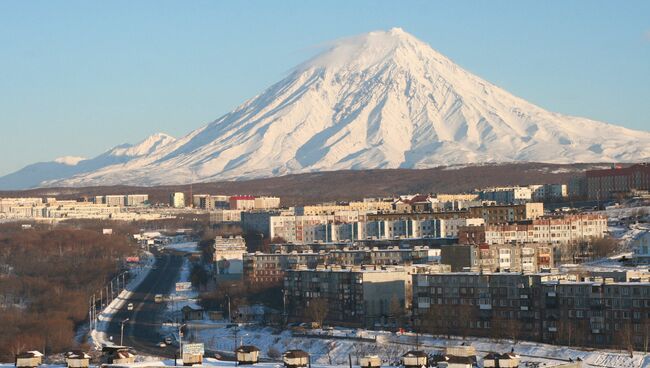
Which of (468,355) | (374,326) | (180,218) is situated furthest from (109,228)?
(468,355)

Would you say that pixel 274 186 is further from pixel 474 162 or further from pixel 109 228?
pixel 109 228

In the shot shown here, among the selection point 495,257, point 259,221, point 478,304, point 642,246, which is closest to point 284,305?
point 495,257

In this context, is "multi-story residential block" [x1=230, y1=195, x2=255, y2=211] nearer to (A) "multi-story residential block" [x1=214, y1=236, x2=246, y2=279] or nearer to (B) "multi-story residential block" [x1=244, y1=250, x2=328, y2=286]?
(A) "multi-story residential block" [x1=214, y1=236, x2=246, y2=279]

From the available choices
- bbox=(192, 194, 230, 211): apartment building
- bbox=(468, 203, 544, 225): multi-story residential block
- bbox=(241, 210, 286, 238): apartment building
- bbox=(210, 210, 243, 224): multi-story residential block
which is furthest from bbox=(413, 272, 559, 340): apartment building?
bbox=(192, 194, 230, 211): apartment building

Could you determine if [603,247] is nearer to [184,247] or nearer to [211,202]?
[184,247]

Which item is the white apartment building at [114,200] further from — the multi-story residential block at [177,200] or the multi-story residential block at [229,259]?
the multi-story residential block at [229,259]

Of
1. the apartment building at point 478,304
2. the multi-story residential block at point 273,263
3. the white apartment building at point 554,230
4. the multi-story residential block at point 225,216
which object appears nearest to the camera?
the apartment building at point 478,304

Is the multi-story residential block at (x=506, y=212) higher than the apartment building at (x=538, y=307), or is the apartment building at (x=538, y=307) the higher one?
the multi-story residential block at (x=506, y=212)

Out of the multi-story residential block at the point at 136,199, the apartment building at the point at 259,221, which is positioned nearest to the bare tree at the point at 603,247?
the apartment building at the point at 259,221
